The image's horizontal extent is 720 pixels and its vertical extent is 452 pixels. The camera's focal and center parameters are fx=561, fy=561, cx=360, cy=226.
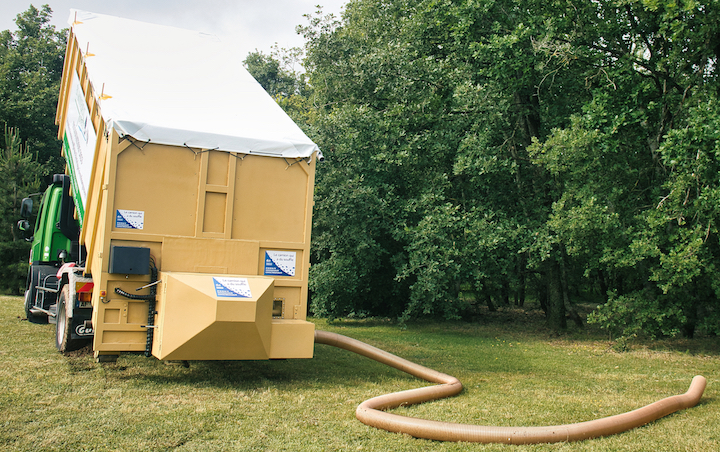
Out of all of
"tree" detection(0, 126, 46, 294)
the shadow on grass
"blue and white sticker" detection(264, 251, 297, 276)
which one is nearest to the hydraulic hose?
the shadow on grass

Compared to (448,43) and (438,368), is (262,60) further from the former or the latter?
(438,368)

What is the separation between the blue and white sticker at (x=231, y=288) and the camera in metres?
5.95

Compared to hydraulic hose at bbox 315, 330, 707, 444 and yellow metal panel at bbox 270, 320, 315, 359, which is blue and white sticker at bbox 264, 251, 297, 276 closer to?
yellow metal panel at bbox 270, 320, 315, 359

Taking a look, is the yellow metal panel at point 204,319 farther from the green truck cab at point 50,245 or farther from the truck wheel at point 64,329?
the green truck cab at point 50,245

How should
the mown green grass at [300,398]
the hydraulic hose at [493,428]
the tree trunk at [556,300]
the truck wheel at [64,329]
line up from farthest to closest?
1. the tree trunk at [556,300]
2. the truck wheel at [64,329]
3. the hydraulic hose at [493,428]
4. the mown green grass at [300,398]

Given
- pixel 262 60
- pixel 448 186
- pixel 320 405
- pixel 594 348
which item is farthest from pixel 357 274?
pixel 262 60

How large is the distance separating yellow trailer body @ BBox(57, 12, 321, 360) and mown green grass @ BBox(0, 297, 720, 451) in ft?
1.82

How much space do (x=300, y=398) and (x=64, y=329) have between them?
361 centimetres

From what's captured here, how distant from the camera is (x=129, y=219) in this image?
248 inches

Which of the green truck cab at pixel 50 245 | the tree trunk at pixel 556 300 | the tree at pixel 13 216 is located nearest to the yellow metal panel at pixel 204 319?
the green truck cab at pixel 50 245

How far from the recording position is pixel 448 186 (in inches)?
543

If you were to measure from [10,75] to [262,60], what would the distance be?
1919 cm

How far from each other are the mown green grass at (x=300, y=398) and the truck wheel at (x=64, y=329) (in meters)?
0.20

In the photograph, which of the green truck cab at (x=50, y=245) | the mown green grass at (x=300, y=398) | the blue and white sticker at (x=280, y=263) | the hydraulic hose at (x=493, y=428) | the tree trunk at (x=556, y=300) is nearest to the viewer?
the mown green grass at (x=300, y=398)
